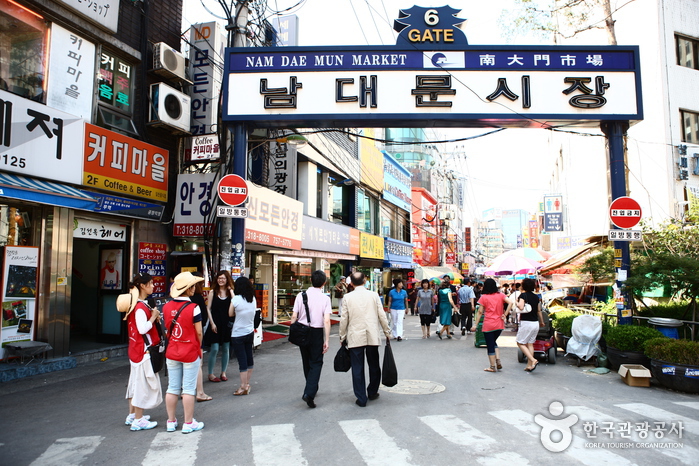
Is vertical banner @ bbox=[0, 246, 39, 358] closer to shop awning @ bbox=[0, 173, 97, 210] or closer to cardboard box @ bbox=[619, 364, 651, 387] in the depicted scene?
shop awning @ bbox=[0, 173, 97, 210]

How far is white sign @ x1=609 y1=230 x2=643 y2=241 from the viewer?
9.60 metres

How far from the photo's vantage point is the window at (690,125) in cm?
1738

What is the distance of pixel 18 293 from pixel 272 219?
250 inches

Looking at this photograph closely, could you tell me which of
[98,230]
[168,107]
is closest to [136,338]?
[98,230]

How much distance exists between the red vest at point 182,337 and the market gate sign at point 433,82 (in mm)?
6420

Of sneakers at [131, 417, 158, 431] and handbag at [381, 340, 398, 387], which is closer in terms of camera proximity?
sneakers at [131, 417, 158, 431]

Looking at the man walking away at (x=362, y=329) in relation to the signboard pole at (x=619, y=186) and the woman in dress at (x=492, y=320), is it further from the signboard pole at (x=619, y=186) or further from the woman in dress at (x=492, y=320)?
the signboard pole at (x=619, y=186)

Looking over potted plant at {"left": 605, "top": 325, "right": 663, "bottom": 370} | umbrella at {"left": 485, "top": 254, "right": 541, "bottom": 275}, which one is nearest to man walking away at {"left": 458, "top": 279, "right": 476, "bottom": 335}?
umbrella at {"left": 485, "top": 254, "right": 541, "bottom": 275}

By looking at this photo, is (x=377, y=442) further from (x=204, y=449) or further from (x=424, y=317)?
(x=424, y=317)

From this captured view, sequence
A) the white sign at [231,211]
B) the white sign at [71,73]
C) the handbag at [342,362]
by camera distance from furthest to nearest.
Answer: the white sign at [231,211] → the white sign at [71,73] → the handbag at [342,362]

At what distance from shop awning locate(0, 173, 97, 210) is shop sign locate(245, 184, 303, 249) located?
3.60 meters

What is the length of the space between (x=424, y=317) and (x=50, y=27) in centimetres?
1164

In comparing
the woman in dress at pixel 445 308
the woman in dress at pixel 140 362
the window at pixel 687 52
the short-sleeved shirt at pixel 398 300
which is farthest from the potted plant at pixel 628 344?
the window at pixel 687 52

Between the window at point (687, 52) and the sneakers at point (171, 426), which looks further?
the window at point (687, 52)
